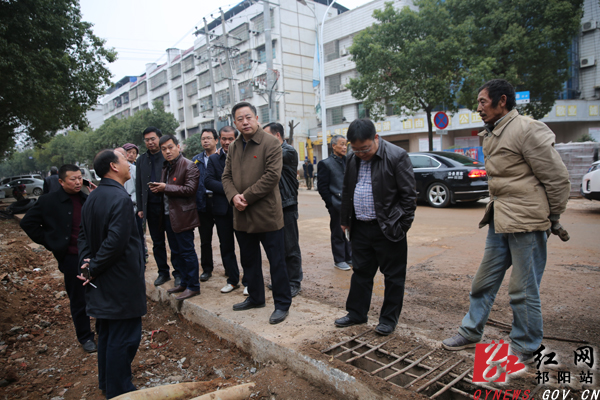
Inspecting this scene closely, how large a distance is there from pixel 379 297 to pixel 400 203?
1678 mm

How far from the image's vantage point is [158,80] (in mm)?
49312

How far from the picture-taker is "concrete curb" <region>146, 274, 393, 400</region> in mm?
2395

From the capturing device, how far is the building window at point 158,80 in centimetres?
4781

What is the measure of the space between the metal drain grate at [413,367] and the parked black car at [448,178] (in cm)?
804

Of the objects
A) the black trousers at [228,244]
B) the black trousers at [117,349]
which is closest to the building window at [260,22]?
the black trousers at [228,244]

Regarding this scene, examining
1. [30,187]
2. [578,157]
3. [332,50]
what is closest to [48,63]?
[578,157]

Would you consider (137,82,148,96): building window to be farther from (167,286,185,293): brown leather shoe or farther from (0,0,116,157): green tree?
(167,286,185,293): brown leather shoe

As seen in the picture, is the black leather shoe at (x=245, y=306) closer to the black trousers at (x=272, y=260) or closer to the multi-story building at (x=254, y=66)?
the black trousers at (x=272, y=260)

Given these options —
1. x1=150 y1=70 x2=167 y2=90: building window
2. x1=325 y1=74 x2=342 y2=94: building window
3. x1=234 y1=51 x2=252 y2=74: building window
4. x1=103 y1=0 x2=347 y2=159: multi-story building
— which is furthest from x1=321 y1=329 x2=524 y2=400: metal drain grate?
x1=150 y1=70 x2=167 y2=90: building window

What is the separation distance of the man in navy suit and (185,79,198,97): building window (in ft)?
132

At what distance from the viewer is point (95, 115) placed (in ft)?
246

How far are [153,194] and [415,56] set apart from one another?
14687mm

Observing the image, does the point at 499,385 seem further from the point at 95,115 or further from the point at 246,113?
the point at 95,115

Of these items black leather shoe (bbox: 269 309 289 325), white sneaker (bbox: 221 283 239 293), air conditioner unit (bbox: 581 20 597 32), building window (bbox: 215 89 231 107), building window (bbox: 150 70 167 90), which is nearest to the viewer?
black leather shoe (bbox: 269 309 289 325)
